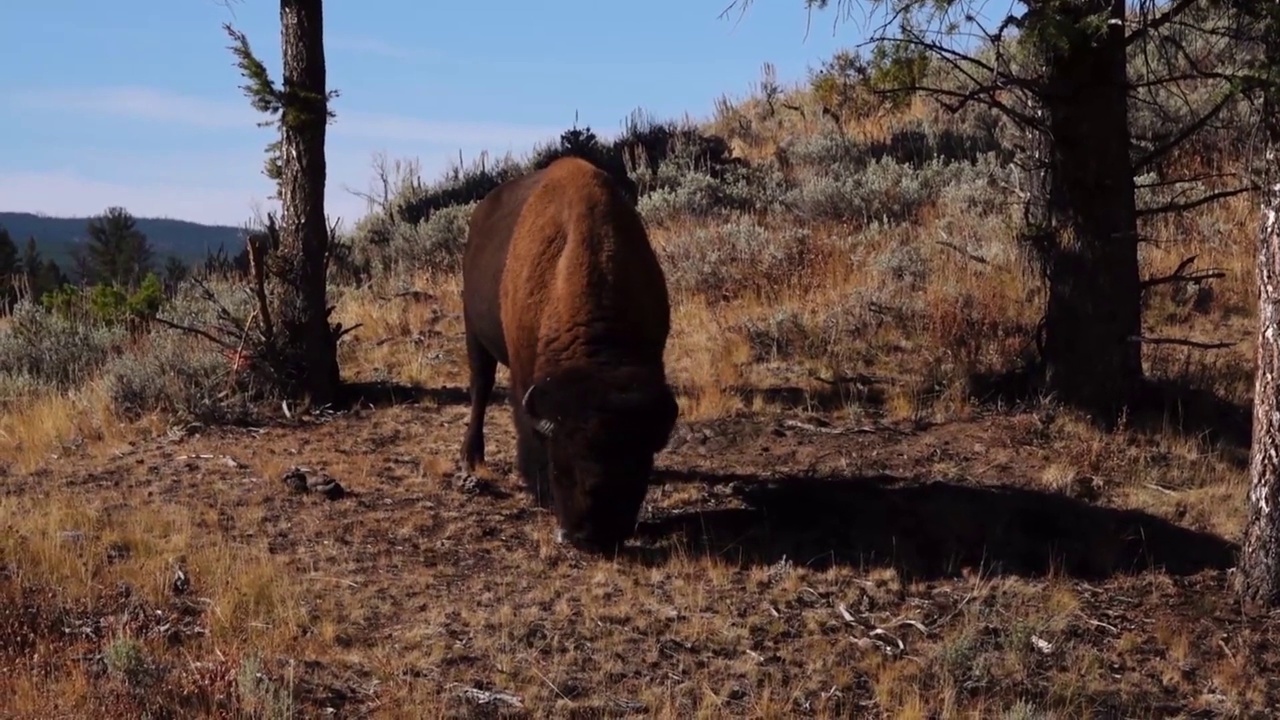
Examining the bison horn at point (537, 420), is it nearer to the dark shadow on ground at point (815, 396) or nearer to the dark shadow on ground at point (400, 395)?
the dark shadow on ground at point (815, 396)

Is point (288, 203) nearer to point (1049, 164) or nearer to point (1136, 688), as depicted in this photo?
point (1049, 164)

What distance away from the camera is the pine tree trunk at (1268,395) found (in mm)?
6109

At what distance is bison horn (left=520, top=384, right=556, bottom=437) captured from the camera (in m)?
6.96

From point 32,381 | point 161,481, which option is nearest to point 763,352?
point 161,481

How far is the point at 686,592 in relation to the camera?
668cm

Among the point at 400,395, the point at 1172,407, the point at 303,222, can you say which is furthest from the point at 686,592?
the point at 303,222

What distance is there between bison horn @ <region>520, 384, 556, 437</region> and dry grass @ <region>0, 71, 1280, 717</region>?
27.0 inches

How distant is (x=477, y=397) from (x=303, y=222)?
220 centimetres

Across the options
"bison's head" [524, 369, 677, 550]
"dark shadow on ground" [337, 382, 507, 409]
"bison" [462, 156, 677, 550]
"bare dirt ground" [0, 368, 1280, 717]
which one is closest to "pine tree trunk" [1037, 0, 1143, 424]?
"bare dirt ground" [0, 368, 1280, 717]

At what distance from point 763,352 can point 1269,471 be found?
522 cm

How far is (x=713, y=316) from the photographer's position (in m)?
12.1

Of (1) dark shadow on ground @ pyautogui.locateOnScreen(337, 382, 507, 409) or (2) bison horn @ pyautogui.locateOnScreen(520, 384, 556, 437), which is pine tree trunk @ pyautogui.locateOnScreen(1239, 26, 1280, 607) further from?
(1) dark shadow on ground @ pyautogui.locateOnScreen(337, 382, 507, 409)

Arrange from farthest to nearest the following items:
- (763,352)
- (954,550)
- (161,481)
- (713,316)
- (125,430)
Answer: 1. (713,316)
2. (763,352)
3. (125,430)
4. (161,481)
5. (954,550)

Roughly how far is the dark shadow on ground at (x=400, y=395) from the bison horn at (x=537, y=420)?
367 centimetres
